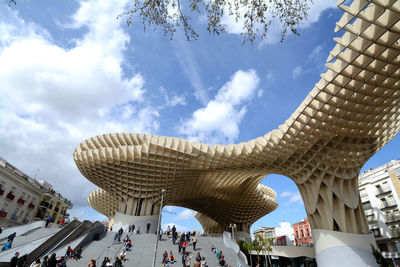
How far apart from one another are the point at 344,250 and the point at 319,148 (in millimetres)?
9868

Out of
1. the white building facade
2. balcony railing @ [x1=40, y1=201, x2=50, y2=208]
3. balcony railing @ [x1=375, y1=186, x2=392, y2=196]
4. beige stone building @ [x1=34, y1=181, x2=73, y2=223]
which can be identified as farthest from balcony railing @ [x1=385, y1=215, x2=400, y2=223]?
balcony railing @ [x1=40, y1=201, x2=50, y2=208]

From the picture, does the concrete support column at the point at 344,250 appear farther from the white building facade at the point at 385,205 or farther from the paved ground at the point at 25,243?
the paved ground at the point at 25,243

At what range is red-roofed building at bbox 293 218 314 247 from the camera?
5950cm

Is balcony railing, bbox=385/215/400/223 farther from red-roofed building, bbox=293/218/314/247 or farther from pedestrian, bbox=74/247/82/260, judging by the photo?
pedestrian, bbox=74/247/82/260

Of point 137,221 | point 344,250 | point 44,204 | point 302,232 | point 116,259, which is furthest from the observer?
point 302,232

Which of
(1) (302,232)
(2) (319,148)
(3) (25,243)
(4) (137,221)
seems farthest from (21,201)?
(1) (302,232)

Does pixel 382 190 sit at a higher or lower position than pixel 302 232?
higher

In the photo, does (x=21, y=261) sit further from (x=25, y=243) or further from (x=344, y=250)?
(x=344, y=250)

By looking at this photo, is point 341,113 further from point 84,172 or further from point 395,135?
point 84,172

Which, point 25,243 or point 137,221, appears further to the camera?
point 137,221

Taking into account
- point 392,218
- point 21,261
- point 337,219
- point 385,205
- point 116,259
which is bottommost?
point 21,261

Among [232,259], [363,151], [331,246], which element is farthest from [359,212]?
[232,259]

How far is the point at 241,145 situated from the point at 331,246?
A: 13.6 m

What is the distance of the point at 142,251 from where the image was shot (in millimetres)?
18141
